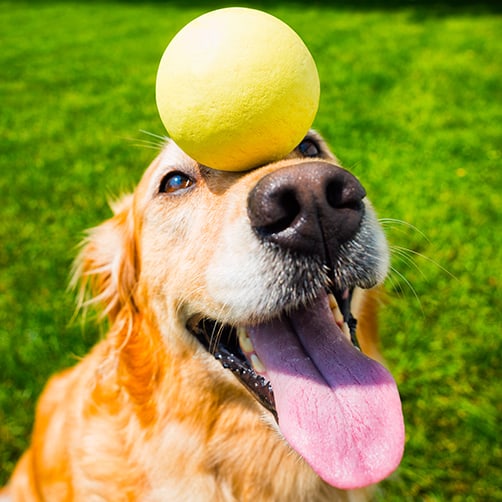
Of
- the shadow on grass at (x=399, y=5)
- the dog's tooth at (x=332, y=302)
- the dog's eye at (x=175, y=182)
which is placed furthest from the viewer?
the shadow on grass at (x=399, y=5)

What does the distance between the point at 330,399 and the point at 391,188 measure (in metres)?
3.56

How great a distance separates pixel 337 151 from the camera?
578cm

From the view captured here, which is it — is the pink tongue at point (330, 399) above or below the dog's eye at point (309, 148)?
below

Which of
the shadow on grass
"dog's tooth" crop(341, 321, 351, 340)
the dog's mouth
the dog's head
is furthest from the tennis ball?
the shadow on grass

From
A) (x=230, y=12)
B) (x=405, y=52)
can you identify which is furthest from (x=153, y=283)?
(x=405, y=52)

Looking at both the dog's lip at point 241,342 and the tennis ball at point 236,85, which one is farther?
the dog's lip at point 241,342

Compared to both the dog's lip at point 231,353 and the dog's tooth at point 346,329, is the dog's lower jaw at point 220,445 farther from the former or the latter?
the dog's tooth at point 346,329

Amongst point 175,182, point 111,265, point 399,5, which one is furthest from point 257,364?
point 399,5

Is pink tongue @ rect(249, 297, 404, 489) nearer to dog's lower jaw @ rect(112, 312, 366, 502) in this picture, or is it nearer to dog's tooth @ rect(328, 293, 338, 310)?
dog's tooth @ rect(328, 293, 338, 310)

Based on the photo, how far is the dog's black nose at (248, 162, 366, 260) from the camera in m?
1.61

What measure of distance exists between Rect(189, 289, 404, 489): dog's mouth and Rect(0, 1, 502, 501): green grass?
391 mm

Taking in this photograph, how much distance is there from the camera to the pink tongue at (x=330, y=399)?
1.71 m

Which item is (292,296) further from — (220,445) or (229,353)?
(220,445)

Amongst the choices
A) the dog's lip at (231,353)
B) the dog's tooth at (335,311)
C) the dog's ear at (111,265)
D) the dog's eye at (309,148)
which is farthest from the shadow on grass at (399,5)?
the dog's lip at (231,353)
